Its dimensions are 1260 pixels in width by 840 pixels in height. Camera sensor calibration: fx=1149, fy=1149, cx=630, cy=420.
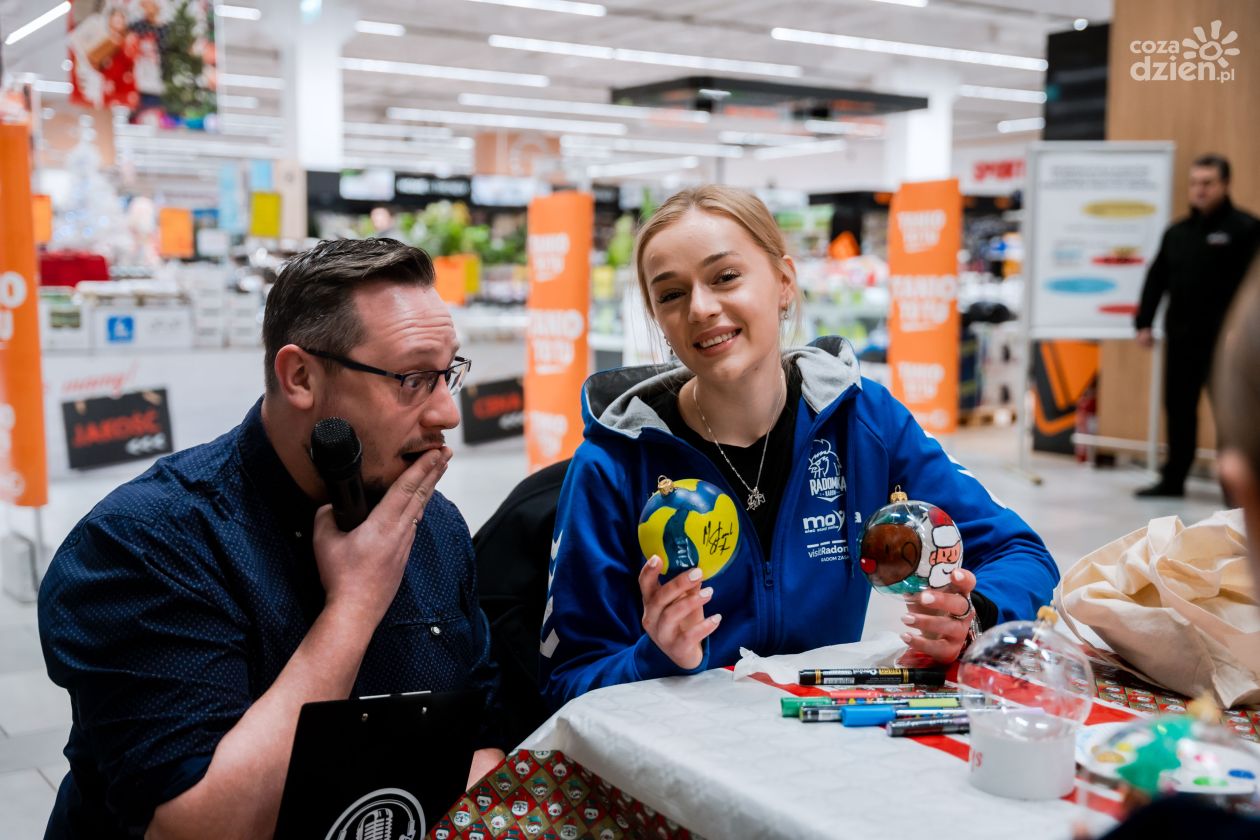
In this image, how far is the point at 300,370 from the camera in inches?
58.3

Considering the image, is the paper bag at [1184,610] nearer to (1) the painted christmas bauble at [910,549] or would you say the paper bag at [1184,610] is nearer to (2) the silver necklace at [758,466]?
(1) the painted christmas bauble at [910,549]

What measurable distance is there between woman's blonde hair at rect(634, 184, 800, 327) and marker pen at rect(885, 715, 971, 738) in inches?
35.8

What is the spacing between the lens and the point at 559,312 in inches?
244

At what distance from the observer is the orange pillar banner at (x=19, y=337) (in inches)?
179

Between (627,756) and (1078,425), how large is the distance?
785 cm

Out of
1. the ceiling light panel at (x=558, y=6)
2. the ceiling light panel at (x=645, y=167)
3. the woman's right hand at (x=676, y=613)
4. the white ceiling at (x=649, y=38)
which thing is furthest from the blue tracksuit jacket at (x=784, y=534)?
the ceiling light panel at (x=645, y=167)

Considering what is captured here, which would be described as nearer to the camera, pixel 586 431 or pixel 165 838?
pixel 165 838

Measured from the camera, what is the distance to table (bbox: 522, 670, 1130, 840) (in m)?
1.06

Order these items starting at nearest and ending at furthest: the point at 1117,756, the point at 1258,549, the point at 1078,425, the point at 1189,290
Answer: the point at 1258,549, the point at 1117,756, the point at 1189,290, the point at 1078,425

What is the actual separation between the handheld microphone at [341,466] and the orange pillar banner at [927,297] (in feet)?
19.7

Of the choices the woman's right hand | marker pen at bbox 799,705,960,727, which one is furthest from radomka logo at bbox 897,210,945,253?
marker pen at bbox 799,705,960,727

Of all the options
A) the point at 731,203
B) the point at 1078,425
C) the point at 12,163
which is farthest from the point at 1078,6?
the point at 731,203

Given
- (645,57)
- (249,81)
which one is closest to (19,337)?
(645,57)

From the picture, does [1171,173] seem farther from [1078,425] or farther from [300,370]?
[300,370]
